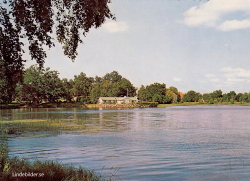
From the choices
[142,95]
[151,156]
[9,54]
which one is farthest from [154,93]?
[9,54]

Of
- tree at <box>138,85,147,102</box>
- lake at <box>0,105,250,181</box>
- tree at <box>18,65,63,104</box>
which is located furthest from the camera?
tree at <box>138,85,147,102</box>

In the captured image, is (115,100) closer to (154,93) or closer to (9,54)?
(154,93)

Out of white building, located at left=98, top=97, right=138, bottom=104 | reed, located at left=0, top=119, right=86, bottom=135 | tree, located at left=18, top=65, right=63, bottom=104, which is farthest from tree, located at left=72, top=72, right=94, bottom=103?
reed, located at left=0, top=119, right=86, bottom=135

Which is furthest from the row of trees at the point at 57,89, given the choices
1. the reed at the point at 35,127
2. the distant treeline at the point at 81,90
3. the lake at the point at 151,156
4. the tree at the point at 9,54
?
the tree at the point at 9,54

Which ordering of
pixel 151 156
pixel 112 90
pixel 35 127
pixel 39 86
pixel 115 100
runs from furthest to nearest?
1. pixel 112 90
2. pixel 115 100
3. pixel 39 86
4. pixel 35 127
5. pixel 151 156

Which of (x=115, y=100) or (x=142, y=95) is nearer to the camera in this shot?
(x=115, y=100)

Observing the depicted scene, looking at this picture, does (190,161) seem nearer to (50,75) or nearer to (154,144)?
(154,144)

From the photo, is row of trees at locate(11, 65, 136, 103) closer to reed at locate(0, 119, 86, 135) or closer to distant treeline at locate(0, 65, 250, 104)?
distant treeline at locate(0, 65, 250, 104)

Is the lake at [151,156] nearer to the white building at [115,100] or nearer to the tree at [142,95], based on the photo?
the white building at [115,100]

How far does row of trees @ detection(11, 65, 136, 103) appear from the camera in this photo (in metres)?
109

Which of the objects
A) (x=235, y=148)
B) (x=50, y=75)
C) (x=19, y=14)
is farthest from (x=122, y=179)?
(x=50, y=75)

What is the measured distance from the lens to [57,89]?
11619 centimetres

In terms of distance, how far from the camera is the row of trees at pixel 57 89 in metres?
109

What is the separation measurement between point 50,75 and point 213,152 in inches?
4192
